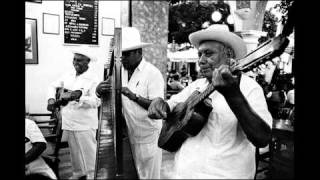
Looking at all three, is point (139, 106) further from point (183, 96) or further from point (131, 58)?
point (183, 96)

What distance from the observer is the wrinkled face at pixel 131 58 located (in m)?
3.04

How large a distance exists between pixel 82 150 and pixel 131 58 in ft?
4.92

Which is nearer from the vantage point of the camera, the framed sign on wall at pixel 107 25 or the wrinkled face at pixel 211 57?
the wrinkled face at pixel 211 57

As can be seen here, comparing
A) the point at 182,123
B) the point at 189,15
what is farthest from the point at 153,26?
the point at 189,15

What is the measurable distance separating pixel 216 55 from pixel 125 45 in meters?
1.40

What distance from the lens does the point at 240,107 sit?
1.43 m

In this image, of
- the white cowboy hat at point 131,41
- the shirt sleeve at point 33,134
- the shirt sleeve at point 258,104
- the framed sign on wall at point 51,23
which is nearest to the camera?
the shirt sleeve at point 258,104

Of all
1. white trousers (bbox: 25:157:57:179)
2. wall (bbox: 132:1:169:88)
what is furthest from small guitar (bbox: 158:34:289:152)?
wall (bbox: 132:1:169:88)

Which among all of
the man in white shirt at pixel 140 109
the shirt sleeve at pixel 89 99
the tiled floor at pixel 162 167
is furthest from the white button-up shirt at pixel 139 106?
the tiled floor at pixel 162 167

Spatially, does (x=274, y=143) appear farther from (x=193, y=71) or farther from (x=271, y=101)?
(x=193, y=71)

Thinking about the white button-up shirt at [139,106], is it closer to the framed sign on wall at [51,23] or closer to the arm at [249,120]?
the arm at [249,120]

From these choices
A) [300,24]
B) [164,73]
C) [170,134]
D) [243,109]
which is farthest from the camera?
[164,73]

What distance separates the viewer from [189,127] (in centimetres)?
168
